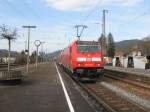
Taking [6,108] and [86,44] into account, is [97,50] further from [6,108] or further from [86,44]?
[6,108]

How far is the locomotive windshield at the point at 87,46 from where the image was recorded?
97.5 feet

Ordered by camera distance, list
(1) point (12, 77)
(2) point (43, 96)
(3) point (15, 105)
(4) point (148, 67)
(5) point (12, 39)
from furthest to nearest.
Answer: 1. (4) point (148, 67)
2. (5) point (12, 39)
3. (1) point (12, 77)
4. (2) point (43, 96)
5. (3) point (15, 105)

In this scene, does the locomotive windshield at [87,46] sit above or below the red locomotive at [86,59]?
above

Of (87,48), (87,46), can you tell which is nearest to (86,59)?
(87,48)

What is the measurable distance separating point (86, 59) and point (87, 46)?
1.30 m

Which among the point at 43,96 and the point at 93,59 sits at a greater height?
the point at 93,59

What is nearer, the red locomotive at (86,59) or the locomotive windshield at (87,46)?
the red locomotive at (86,59)

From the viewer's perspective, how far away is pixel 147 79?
29547 mm

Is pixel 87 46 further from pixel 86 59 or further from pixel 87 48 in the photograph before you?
pixel 86 59

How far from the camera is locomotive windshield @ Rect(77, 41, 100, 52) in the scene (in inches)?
1170

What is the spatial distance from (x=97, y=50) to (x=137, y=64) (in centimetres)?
4387

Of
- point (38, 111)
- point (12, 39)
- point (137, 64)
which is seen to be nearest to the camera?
point (38, 111)

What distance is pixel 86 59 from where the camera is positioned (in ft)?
95.9

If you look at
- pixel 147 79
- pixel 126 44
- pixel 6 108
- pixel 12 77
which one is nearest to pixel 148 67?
pixel 147 79
